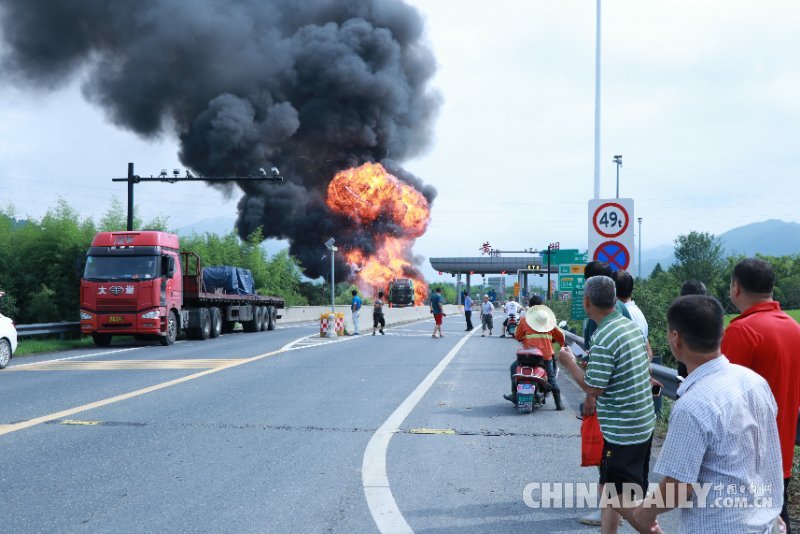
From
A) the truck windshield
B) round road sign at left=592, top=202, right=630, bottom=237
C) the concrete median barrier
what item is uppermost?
round road sign at left=592, top=202, right=630, bottom=237

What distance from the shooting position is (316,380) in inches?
515

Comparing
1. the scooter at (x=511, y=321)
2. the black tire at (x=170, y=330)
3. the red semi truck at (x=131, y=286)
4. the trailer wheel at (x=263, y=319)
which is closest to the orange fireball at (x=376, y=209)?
the trailer wheel at (x=263, y=319)

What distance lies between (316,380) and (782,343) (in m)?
10.1

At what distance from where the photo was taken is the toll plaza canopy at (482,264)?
329 ft

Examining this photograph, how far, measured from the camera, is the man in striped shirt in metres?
4.30

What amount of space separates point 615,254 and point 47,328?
1773 centimetres

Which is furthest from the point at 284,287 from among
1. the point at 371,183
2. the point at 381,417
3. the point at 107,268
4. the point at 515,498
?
the point at 515,498

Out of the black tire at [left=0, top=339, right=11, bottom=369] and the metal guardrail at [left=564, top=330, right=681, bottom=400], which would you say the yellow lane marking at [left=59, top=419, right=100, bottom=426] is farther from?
the black tire at [left=0, top=339, right=11, bottom=369]

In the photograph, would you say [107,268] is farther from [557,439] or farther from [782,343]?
[782,343]

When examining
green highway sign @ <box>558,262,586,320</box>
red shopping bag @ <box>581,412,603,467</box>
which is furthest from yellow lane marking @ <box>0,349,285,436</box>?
green highway sign @ <box>558,262,586,320</box>

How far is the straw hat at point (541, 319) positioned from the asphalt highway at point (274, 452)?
1.33 m

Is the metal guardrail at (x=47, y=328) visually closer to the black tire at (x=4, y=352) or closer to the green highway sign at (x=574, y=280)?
the black tire at (x=4, y=352)

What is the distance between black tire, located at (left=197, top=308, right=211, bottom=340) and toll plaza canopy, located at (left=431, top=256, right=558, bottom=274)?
75840mm

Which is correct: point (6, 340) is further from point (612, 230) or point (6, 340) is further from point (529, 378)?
point (612, 230)
